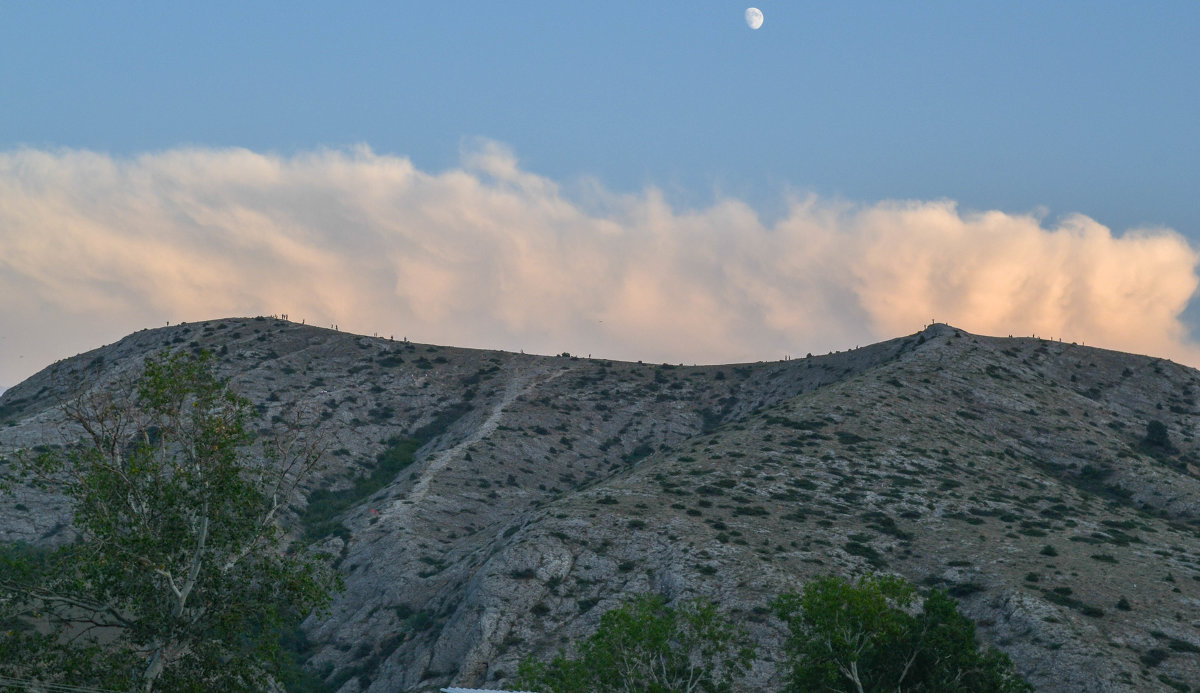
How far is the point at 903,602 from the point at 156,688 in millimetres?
28342

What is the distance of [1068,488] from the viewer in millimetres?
84375

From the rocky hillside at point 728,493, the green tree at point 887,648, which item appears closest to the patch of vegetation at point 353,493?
the rocky hillside at point 728,493

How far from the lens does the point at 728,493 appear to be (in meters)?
77.9

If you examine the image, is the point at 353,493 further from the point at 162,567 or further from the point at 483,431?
the point at 162,567

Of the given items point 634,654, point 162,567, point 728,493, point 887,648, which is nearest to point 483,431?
point 728,493

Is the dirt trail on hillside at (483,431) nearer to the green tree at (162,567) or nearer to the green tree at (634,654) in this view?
the green tree at (634,654)

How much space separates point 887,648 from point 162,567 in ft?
91.0

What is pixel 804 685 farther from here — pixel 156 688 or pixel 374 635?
pixel 374 635

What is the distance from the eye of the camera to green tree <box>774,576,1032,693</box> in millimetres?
34938

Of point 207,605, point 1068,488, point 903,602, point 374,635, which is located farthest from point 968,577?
point 207,605

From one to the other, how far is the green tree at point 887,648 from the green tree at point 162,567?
20149 millimetres

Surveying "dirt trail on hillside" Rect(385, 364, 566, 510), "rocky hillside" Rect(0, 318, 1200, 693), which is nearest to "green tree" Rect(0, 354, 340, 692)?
"rocky hillside" Rect(0, 318, 1200, 693)

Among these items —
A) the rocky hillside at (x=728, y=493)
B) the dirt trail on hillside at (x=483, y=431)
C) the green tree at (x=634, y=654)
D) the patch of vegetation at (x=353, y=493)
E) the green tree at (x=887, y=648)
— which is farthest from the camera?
the patch of vegetation at (x=353, y=493)

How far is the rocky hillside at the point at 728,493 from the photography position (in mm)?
57625
